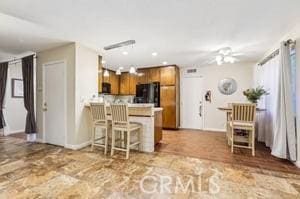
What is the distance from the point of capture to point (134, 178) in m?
2.35

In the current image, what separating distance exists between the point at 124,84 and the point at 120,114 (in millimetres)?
3883

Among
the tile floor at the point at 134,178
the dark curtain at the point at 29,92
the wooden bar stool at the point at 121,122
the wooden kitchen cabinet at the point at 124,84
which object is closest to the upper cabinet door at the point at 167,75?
the wooden kitchen cabinet at the point at 124,84

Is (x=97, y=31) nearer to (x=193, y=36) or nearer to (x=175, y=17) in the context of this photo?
(x=175, y=17)

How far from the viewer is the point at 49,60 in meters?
4.08

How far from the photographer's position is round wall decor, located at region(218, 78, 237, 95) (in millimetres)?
5766

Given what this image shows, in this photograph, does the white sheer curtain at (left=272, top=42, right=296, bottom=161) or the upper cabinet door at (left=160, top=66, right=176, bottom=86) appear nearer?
the white sheer curtain at (left=272, top=42, right=296, bottom=161)

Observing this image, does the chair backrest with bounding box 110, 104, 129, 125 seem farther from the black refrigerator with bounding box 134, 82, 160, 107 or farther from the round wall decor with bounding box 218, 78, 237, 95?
the round wall decor with bounding box 218, 78, 237, 95

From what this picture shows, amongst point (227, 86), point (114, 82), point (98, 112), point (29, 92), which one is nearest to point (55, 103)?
point (29, 92)

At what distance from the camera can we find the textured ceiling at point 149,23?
85.3 inches

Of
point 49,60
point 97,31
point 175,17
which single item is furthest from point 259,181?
point 49,60

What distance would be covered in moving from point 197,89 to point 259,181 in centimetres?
434

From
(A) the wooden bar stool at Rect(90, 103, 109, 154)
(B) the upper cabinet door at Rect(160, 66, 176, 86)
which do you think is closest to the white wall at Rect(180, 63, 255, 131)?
(B) the upper cabinet door at Rect(160, 66, 176, 86)

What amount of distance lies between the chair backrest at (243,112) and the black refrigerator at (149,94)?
3080mm

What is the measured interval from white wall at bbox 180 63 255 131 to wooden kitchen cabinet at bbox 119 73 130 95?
292 centimetres
